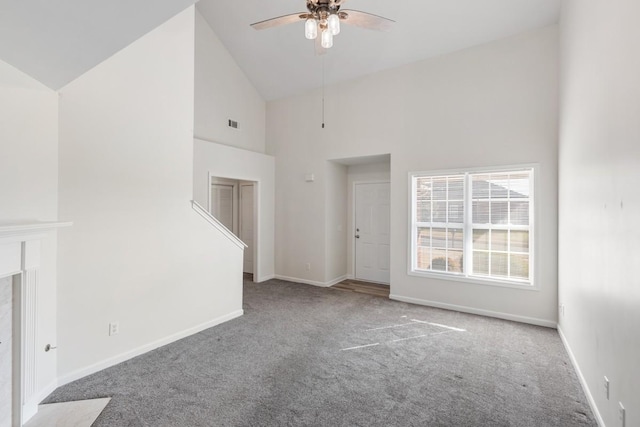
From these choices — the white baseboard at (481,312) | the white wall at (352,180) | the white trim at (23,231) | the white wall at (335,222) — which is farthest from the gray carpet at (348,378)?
the white wall at (352,180)

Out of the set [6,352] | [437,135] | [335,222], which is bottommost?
[6,352]

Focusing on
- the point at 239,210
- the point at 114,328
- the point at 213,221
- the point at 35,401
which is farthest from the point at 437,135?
the point at 35,401

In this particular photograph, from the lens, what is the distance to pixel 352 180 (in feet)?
19.8

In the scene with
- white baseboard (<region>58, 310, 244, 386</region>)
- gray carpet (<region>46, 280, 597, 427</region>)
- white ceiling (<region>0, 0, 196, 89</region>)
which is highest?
white ceiling (<region>0, 0, 196, 89</region>)

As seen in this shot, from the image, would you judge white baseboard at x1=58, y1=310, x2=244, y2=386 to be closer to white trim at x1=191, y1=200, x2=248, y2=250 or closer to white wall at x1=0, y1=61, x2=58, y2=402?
white wall at x1=0, y1=61, x2=58, y2=402

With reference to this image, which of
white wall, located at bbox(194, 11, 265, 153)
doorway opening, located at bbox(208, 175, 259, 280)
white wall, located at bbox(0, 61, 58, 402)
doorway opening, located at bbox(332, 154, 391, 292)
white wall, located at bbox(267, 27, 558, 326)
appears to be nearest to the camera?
white wall, located at bbox(0, 61, 58, 402)

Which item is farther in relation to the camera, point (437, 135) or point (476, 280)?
point (437, 135)

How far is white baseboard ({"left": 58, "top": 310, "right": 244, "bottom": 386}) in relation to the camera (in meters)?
2.48

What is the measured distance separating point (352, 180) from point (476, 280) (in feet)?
9.54

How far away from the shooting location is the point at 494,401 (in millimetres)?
2252

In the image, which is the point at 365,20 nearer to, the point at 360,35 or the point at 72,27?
the point at 360,35

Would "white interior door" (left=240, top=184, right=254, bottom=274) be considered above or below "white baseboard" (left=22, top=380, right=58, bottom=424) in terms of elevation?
above

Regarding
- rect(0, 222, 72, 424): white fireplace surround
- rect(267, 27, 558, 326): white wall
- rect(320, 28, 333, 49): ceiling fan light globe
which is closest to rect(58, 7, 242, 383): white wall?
rect(0, 222, 72, 424): white fireplace surround

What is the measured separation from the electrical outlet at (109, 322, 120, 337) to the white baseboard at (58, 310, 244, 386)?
→ 0.22m
